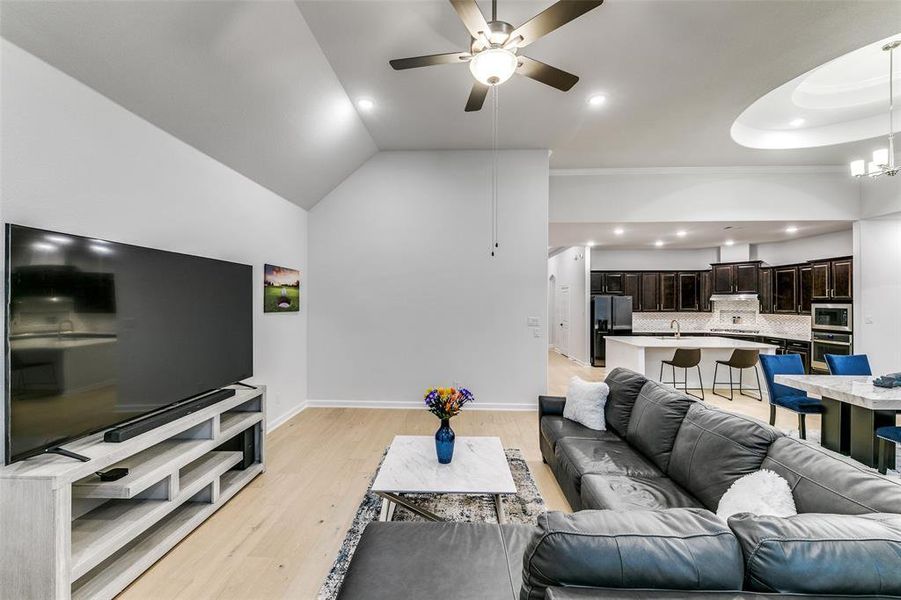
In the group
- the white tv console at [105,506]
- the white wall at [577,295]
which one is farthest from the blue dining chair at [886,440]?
the white wall at [577,295]

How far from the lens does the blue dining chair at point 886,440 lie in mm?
2844

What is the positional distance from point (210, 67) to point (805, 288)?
8.69m

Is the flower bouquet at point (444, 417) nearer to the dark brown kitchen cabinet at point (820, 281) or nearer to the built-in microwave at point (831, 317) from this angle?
the built-in microwave at point (831, 317)

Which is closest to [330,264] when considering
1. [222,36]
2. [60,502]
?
[222,36]

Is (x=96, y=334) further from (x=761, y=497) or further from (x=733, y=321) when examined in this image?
(x=733, y=321)

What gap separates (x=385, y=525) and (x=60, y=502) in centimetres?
136

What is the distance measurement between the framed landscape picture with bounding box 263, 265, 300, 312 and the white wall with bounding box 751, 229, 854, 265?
8.19m

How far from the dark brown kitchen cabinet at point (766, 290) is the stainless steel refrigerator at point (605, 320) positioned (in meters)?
2.33

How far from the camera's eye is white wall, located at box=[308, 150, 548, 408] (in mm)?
4812

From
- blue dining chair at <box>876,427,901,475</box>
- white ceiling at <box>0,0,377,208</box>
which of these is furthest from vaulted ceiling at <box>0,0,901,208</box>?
blue dining chair at <box>876,427,901,475</box>

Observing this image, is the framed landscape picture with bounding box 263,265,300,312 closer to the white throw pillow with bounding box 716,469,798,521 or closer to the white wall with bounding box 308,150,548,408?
the white wall with bounding box 308,150,548,408

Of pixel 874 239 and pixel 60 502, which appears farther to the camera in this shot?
pixel 874 239

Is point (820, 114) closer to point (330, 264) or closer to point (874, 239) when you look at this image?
point (874, 239)

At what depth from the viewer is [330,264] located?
494 cm
